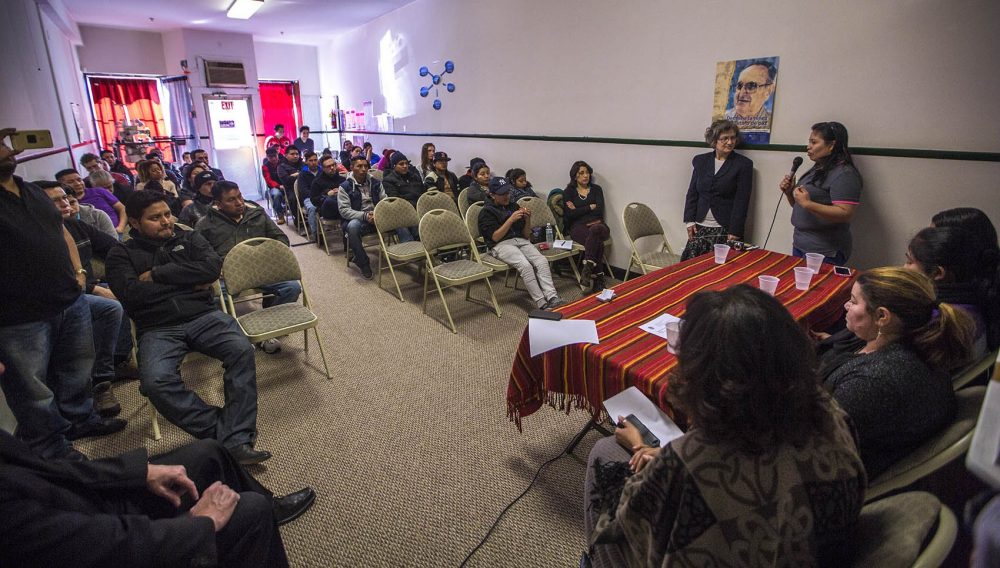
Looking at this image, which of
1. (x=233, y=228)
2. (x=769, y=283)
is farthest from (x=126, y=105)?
(x=769, y=283)

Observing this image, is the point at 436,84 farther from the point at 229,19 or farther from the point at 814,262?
the point at 814,262

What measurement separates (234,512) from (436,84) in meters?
6.73

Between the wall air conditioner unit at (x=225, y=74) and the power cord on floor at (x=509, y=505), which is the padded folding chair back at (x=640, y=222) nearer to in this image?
the power cord on floor at (x=509, y=505)

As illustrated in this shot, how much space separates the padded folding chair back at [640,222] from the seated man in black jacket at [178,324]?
311cm

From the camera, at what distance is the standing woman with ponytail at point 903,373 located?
4.19 ft

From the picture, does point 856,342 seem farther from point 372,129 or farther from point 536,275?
point 372,129

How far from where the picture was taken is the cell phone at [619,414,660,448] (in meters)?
1.45

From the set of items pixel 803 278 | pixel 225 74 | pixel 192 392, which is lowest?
pixel 192 392

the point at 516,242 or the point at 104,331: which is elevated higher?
the point at 516,242

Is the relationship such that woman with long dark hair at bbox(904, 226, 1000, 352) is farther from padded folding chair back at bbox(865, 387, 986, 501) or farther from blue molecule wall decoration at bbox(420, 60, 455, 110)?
blue molecule wall decoration at bbox(420, 60, 455, 110)

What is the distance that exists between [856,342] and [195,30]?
11485mm

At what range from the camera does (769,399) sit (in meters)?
0.94

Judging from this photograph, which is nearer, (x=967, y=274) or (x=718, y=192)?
(x=967, y=274)

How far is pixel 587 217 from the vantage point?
484cm
